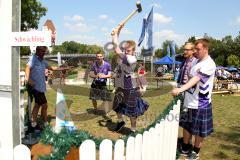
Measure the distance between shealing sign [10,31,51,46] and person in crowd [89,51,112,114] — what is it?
5.12 metres

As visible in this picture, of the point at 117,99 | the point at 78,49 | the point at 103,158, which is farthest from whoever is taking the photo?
the point at 78,49

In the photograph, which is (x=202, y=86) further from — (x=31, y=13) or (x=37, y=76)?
(x=31, y=13)

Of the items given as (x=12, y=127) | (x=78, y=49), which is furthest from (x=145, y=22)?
(x=78, y=49)

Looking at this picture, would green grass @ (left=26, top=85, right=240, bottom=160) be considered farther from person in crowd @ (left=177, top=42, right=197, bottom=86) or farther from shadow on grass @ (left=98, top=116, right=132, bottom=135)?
person in crowd @ (left=177, top=42, right=197, bottom=86)

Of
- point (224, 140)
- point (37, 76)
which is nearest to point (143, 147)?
point (37, 76)

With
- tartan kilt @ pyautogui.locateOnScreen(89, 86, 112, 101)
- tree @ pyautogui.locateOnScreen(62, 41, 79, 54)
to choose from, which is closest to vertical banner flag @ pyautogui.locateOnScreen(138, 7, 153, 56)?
tartan kilt @ pyautogui.locateOnScreen(89, 86, 112, 101)

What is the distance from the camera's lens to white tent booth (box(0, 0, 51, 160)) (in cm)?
336

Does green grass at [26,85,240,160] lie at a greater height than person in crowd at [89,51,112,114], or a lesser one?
lesser

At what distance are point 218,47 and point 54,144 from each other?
259 feet

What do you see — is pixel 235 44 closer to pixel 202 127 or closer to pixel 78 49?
pixel 78 49

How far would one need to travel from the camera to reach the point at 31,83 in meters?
6.52

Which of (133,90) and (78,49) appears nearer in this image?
(133,90)

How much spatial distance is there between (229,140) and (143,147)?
4163mm

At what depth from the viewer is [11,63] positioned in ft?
11.4
